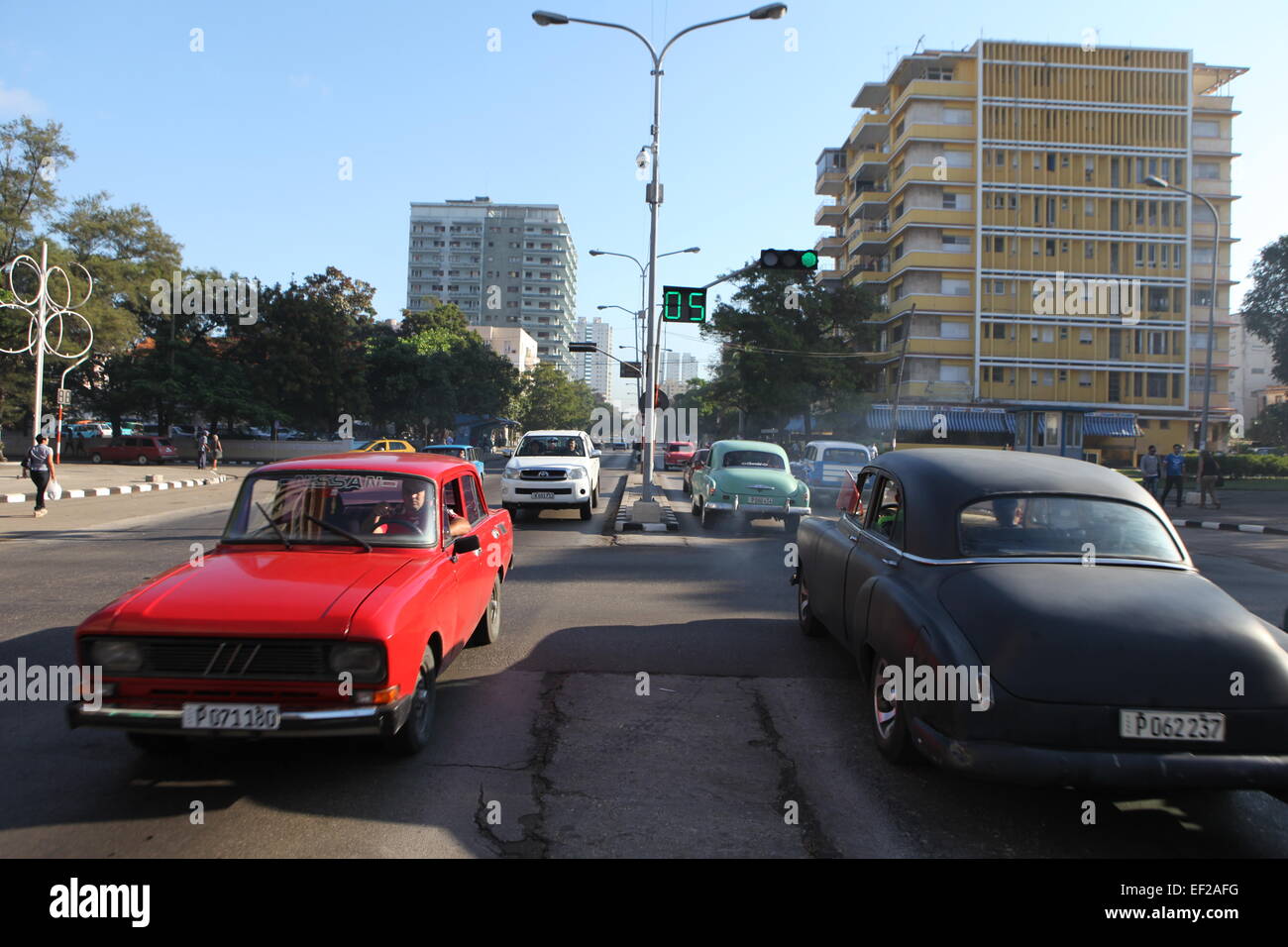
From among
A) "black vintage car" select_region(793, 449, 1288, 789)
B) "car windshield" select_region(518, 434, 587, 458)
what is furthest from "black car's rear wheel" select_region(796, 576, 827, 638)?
"car windshield" select_region(518, 434, 587, 458)

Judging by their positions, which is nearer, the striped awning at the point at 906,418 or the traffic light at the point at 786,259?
the traffic light at the point at 786,259

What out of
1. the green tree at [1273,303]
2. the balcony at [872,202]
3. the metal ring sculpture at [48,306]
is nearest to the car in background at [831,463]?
the metal ring sculpture at [48,306]

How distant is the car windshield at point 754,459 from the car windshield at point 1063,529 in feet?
40.9

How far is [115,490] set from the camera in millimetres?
24672

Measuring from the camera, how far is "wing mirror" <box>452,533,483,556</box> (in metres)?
5.28

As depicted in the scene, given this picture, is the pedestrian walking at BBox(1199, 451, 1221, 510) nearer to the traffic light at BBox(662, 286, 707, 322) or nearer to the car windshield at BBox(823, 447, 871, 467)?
the car windshield at BBox(823, 447, 871, 467)

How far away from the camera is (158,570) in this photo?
10164 millimetres

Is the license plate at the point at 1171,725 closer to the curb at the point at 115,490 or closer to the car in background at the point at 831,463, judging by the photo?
the car in background at the point at 831,463

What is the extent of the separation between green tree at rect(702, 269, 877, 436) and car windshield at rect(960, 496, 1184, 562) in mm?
44594

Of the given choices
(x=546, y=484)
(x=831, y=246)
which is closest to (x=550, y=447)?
(x=546, y=484)

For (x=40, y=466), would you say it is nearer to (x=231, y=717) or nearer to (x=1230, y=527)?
(x=231, y=717)

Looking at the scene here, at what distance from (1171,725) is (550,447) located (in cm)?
1506

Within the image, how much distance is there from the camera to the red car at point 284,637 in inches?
151
